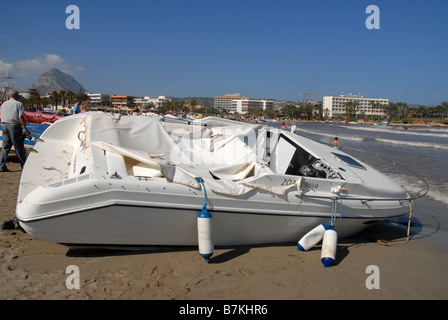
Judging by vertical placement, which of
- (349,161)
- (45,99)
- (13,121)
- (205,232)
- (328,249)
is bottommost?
(328,249)

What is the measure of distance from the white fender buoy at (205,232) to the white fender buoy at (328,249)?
1.44 metres

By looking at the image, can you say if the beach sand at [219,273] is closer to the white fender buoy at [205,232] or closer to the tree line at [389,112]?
the white fender buoy at [205,232]

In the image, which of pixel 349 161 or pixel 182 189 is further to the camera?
pixel 349 161

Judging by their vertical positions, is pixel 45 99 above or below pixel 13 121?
above

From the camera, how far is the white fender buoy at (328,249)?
157 inches

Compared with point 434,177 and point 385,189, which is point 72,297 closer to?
point 385,189

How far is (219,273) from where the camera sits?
364cm

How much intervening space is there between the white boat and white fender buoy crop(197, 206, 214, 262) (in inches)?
3.6

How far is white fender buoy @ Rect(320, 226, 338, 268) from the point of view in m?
3.99

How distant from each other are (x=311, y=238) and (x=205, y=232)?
5.06 feet

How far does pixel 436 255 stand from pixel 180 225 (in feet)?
12.2

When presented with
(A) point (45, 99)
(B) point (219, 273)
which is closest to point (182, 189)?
(B) point (219, 273)

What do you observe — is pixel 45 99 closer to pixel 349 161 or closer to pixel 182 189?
pixel 349 161
